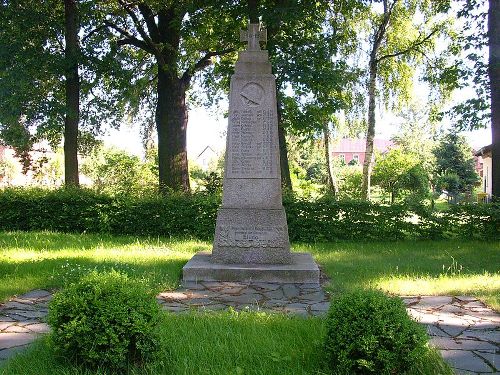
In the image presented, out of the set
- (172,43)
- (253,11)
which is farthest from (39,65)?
(253,11)

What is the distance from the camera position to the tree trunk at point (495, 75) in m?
12.9

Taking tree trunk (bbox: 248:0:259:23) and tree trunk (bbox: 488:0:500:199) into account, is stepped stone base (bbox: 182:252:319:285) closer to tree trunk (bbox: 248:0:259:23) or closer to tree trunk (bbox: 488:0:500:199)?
tree trunk (bbox: 488:0:500:199)

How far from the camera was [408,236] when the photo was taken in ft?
43.7

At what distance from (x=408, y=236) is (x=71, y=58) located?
11.3 meters

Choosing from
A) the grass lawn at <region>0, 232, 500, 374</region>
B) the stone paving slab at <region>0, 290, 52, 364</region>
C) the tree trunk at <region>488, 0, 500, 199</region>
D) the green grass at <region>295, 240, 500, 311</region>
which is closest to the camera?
the grass lawn at <region>0, 232, 500, 374</region>

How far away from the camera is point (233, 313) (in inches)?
217

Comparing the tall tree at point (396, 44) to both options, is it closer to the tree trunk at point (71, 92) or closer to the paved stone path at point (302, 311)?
the tree trunk at point (71, 92)

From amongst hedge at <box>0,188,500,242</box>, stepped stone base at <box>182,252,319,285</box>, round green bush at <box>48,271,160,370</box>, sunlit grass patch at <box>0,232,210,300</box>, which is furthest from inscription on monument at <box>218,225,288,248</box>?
hedge at <box>0,188,500,242</box>

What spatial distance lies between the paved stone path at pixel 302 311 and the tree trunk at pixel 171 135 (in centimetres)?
1021

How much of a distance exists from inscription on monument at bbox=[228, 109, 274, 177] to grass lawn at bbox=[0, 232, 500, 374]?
1958 mm

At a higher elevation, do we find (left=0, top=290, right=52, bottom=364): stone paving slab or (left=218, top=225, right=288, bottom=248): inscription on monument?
(left=218, top=225, right=288, bottom=248): inscription on monument

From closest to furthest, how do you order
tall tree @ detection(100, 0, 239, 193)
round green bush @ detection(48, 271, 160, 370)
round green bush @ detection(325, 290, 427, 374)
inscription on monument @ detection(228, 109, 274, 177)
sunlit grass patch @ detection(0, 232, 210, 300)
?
round green bush @ detection(325, 290, 427, 374)
round green bush @ detection(48, 271, 160, 370)
sunlit grass patch @ detection(0, 232, 210, 300)
inscription on monument @ detection(228, 109, 274, 177)
tall tree @ detection(100, 0, 239, 193)

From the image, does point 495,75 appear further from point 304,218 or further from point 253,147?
point 253,147

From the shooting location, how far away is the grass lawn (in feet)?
13.2
